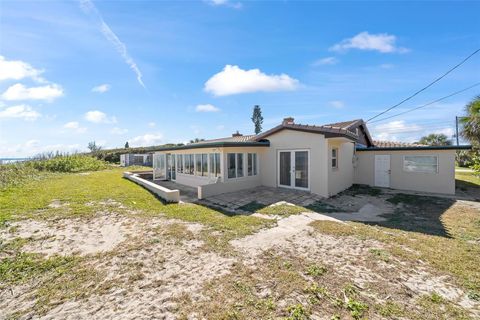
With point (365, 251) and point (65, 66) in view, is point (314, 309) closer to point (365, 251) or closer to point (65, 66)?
point (365, 251)

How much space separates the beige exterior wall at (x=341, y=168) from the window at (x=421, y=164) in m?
3.00

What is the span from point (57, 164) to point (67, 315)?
29155mm

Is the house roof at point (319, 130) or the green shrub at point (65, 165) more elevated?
the house roof at point (319, 130)

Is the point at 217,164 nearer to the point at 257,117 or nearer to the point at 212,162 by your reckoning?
the point at 212,162

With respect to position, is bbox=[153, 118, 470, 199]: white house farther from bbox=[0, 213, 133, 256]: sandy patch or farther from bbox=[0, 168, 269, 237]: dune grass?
bbox=[0, 213, 133, 256]: sandy patch

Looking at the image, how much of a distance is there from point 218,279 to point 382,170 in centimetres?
1405

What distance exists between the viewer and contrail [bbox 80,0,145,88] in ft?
29.2

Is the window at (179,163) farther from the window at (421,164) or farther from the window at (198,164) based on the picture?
the window at (421,164)

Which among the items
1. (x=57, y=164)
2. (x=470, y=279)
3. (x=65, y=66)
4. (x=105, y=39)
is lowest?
(x=470, y=279)

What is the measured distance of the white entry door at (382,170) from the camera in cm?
1425

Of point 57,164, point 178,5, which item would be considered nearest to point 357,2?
point 178,5

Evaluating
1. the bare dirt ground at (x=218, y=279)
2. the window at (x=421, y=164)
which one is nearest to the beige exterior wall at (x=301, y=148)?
the bare dirt ground at (x=218, y=279)

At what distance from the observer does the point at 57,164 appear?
85.0 ft

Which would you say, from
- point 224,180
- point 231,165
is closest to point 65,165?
point 224,180
